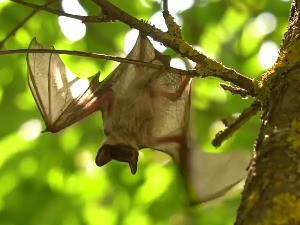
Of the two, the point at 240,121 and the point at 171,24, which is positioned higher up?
the point at 171,24

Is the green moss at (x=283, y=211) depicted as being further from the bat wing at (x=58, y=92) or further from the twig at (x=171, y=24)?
the bat wing at (x=58, y=92)

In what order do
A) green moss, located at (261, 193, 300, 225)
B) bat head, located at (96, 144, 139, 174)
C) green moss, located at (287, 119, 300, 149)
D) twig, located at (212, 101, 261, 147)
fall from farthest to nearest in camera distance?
bat head, located at (96, 144, 139, 174) < twig, located at (212, 101, 261, 147) < green moss, located at (287, 119, 300, 149) < green moss, located at (261, 193, 300, 225)

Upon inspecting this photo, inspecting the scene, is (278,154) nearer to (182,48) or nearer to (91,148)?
(182,48)

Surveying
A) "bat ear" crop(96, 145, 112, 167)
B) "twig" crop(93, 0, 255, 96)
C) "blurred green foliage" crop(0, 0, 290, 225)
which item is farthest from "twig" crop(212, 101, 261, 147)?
"blurred green foliage" crop(0, 0, 290, 225)

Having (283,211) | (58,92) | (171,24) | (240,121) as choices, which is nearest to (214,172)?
(240,121)

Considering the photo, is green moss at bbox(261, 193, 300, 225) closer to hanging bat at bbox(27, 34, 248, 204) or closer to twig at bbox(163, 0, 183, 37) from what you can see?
twig at bbox(163, 0, 183, 37)

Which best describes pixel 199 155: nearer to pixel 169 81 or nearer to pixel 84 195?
pixel 169 81

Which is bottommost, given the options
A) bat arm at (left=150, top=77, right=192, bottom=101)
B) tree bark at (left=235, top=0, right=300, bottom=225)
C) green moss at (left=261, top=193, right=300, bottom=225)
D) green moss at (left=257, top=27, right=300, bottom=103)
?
green moss at (left=261, top=193, right=300, bottom=225)
